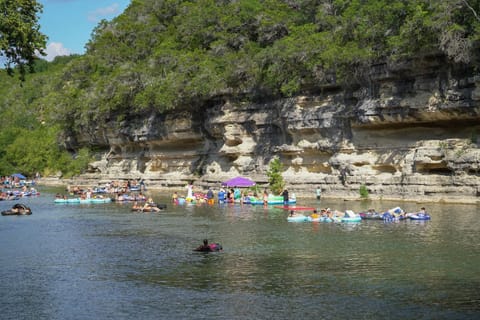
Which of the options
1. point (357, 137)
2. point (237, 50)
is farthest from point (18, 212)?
point (237, 50)

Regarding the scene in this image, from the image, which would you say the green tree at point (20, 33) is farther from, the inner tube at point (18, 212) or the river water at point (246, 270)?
the inner tube at point (18, 212)

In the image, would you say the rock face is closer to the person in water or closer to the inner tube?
the inner tube

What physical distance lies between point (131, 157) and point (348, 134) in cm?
3446

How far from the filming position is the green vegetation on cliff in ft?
141

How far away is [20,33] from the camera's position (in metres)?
21.0

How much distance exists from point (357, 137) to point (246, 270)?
2789 cm

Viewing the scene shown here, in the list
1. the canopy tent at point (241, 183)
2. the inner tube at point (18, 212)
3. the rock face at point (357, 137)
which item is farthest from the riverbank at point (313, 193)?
the inner tube at point (18, 212)

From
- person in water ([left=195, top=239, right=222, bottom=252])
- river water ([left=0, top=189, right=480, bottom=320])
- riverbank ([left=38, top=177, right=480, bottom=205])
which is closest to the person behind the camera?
river water ([left=0, top=189, right=480, bottom=320])

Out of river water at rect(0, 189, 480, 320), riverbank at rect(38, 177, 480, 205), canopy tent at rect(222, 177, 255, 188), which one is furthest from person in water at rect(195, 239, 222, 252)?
canopy tent at rect(222, 177, 255, 188)

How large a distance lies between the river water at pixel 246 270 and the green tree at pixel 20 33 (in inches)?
277

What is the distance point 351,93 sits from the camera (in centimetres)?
5038

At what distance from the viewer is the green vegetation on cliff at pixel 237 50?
4300cm

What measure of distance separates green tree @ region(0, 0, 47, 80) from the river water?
7.04 metres

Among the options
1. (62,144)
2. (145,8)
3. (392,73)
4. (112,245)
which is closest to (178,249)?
(112,245)
